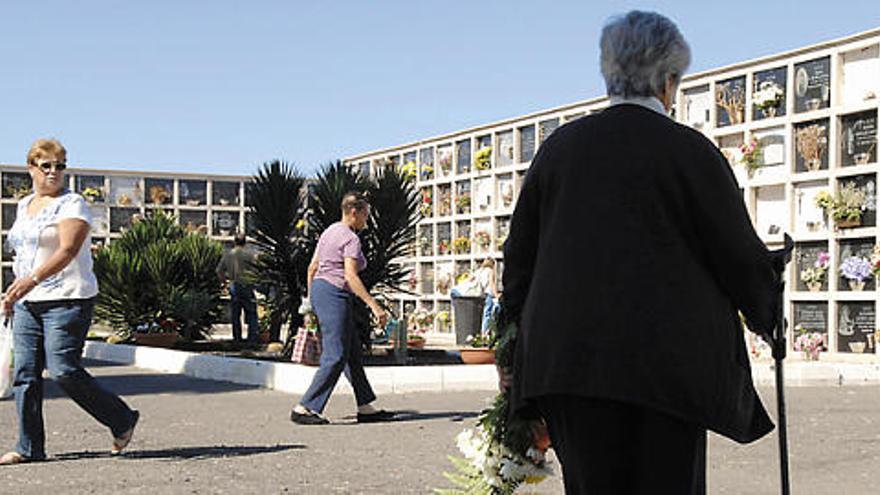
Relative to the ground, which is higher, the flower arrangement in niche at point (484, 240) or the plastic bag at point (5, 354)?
the flower arrangement in niche at point (484, 240)

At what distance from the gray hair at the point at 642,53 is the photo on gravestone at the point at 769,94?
44.3ft

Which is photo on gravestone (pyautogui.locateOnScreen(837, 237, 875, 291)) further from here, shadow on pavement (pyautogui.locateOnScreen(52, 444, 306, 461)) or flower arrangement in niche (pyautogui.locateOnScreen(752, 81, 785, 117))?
shadow on pavement (pyautogui.locateOnScreen(52, 444, 306, 461))

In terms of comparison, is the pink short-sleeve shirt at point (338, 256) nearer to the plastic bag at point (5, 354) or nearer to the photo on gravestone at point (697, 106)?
the plastic bag at point (5, 354)

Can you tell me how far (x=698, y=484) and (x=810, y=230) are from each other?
43.7 feet

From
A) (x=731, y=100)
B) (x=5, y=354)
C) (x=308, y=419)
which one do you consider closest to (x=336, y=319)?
(x=308, y=419)

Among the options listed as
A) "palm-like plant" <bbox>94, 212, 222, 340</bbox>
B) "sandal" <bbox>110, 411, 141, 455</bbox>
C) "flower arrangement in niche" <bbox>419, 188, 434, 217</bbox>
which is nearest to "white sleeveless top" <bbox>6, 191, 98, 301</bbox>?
"sandal" <bbox>110, 411, 141, 455</bbox>

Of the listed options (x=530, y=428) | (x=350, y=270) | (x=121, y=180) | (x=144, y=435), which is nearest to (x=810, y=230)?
(x=350, y=270)

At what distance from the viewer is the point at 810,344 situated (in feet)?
46.9

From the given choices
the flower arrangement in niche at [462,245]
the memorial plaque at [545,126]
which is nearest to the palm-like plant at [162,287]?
the flower arrangement in niche at [462,245]

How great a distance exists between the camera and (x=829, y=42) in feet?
50.4

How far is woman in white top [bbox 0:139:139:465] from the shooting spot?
5.82 meters

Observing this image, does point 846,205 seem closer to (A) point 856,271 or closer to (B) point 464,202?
(A) point 856,271

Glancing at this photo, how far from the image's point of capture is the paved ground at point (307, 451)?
5344mm

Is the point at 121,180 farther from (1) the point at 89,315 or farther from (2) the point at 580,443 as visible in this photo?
(2) the point at 580,443
